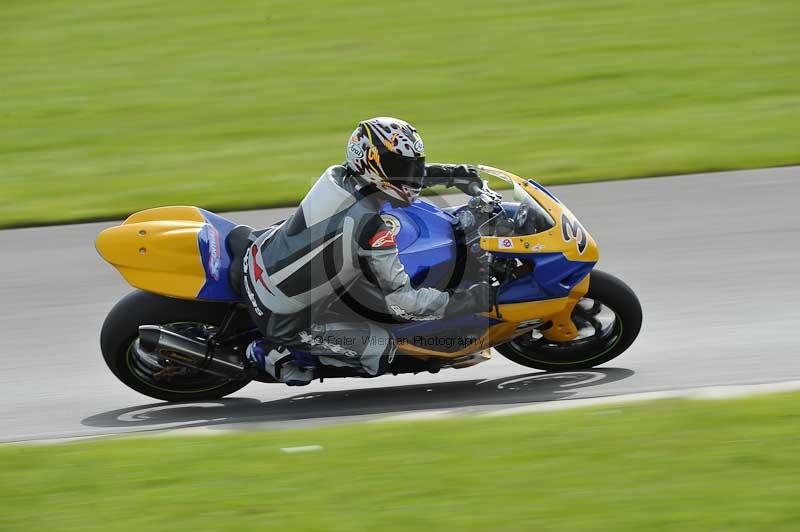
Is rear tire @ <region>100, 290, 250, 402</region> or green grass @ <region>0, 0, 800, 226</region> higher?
green grass @ <region>0, 0, 800, 226</region>

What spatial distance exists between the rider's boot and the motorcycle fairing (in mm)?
299

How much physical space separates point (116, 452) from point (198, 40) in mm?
10423

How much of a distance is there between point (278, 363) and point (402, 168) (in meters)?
1.31

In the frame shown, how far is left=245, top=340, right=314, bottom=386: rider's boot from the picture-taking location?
6.00 m

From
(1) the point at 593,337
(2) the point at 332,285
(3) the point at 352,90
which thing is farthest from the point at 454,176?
(3) the point at 352,90

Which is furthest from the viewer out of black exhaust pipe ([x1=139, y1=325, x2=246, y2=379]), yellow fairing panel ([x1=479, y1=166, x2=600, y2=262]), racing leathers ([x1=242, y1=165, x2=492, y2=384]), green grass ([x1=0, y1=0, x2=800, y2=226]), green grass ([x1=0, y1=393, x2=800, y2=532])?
green grass ([x1=0, y1=0, x2=800, y2=226])

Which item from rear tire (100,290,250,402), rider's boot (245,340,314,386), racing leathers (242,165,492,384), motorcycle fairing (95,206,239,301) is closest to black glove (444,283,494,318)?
racing leathers (242,165,492,384)

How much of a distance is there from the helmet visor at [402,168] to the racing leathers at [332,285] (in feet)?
0.59

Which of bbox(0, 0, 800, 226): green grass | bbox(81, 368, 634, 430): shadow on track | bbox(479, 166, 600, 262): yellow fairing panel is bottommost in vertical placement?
bbox(81, 368, 634, 430): shadow on track

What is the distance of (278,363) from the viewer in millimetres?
6016

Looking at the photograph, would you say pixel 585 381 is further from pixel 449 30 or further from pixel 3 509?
pixel 449 30

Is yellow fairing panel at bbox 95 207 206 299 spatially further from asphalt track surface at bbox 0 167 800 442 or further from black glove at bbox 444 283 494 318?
black glove at bbox 444 283 494 318

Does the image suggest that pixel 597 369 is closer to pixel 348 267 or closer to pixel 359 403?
pixel 359 403

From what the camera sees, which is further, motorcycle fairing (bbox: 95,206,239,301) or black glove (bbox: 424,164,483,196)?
black glove (bbox: 424,164,483,196)
